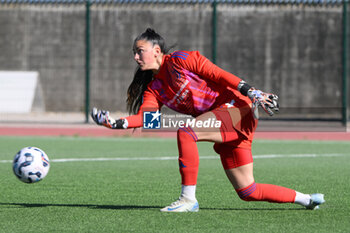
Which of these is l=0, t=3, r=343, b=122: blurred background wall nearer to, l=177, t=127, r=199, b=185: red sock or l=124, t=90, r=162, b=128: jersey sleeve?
l=124, t=90, r=162, b=128: jersey sleeve

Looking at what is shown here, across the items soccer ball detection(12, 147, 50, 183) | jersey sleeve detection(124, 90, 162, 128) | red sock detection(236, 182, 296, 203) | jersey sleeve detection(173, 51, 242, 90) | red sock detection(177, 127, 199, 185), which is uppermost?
jersey sleeve detection(173, 51, 242, 90)

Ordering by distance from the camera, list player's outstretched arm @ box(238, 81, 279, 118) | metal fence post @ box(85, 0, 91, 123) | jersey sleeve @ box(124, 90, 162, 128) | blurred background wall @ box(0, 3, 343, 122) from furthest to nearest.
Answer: blurred background wall @ box(0, 3, 343, 122)
metal fence post @ box(85, 0, 91, 123)
jersey sleeve @ box(124, 90, 162, 128)
player's outstretched arm @ box(238, 81, 279, 118)

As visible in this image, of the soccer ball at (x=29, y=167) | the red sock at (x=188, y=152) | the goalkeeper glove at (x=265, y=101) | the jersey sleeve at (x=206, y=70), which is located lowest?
the soccer ball at (x=29, y=167)

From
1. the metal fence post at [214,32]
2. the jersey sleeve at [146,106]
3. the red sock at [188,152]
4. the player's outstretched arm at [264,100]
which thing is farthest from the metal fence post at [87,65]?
the player's outstretched arm at [264,100]

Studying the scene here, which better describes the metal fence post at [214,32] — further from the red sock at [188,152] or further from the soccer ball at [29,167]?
the red sock at [188,152]

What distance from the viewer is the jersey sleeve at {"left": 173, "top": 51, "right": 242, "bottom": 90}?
5.73 metres

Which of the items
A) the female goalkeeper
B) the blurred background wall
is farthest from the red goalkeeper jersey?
the blurred background wall

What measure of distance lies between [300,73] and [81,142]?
9151 millimetres

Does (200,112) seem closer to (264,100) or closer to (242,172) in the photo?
(242,172)

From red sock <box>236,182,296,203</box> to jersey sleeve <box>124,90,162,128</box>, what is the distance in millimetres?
1068

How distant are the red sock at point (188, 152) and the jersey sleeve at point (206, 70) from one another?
1.62ft

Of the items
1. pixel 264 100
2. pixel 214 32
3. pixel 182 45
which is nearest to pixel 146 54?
pixel 264 100

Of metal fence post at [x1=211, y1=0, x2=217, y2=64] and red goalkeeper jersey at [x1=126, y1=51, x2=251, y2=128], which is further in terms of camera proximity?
metal fence post at [x1=211, y1=0, x2=217, y2=64]

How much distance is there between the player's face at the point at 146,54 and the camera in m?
6.05
